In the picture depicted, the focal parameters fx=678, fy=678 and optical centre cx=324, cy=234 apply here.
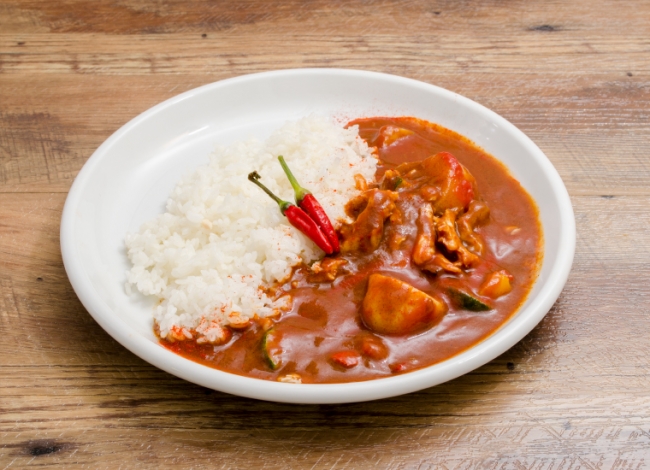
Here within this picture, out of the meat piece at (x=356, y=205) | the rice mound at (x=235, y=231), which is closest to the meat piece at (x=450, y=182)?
the meat piece at (x=356, y=205)

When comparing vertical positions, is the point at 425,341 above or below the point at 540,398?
above

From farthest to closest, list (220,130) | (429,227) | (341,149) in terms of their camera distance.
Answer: (220,130) → (341,149) → (429,227)

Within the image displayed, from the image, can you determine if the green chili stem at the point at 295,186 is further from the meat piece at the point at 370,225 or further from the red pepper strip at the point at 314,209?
the meat piece at the point at 370,225

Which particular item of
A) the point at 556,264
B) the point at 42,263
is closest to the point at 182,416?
the point at 42,263

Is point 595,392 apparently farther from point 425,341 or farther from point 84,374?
point 84,374

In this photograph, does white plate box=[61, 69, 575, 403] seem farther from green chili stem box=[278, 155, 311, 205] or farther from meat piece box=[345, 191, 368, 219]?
meat piece box=[345, 191, 368, 219]

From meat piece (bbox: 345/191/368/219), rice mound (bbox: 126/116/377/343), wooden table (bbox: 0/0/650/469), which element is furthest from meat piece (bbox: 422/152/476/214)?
wooden table (bbox: 0/0/650/469)
